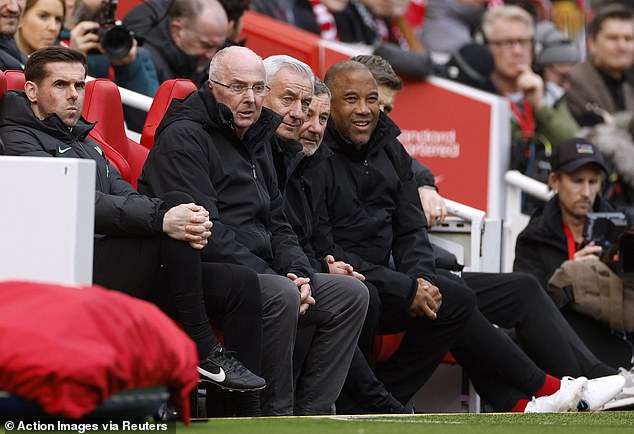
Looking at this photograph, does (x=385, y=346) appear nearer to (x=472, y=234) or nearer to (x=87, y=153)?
(x=472, y=234)

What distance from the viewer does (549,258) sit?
336 inches

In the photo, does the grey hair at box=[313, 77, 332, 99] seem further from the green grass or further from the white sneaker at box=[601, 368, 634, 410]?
the white sneaker at box=[601, 368, 634, 410]

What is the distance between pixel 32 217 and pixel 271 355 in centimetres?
130

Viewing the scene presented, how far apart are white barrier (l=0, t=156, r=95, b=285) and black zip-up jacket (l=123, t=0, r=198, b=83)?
3639 millimetres

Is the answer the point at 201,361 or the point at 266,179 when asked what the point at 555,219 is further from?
the point at 201,361

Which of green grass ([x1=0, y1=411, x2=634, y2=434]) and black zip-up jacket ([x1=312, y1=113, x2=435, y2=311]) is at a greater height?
black zip-up jacket ([x1=312, y1=113, x2=435, y2=311])

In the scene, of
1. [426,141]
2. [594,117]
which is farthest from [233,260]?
[594,117]

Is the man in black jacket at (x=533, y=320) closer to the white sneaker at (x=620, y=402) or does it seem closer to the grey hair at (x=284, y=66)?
the white sneaker at (x=620, y=402)

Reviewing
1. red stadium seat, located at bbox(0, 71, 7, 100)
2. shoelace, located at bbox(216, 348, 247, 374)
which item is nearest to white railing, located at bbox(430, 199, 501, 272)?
shoelace, located at bbox(216, 348, 247, 374)

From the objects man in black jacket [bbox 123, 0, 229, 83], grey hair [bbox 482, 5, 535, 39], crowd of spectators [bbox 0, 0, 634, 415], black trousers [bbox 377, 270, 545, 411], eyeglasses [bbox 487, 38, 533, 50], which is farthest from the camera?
grey hair [bbox 482, 5, 535, 39]

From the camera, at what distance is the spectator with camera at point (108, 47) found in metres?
8.41

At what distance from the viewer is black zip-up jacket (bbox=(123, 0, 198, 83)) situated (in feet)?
29.8

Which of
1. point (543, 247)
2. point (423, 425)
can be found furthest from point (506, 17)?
point (423, 425)

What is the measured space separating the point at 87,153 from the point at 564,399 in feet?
8.09
